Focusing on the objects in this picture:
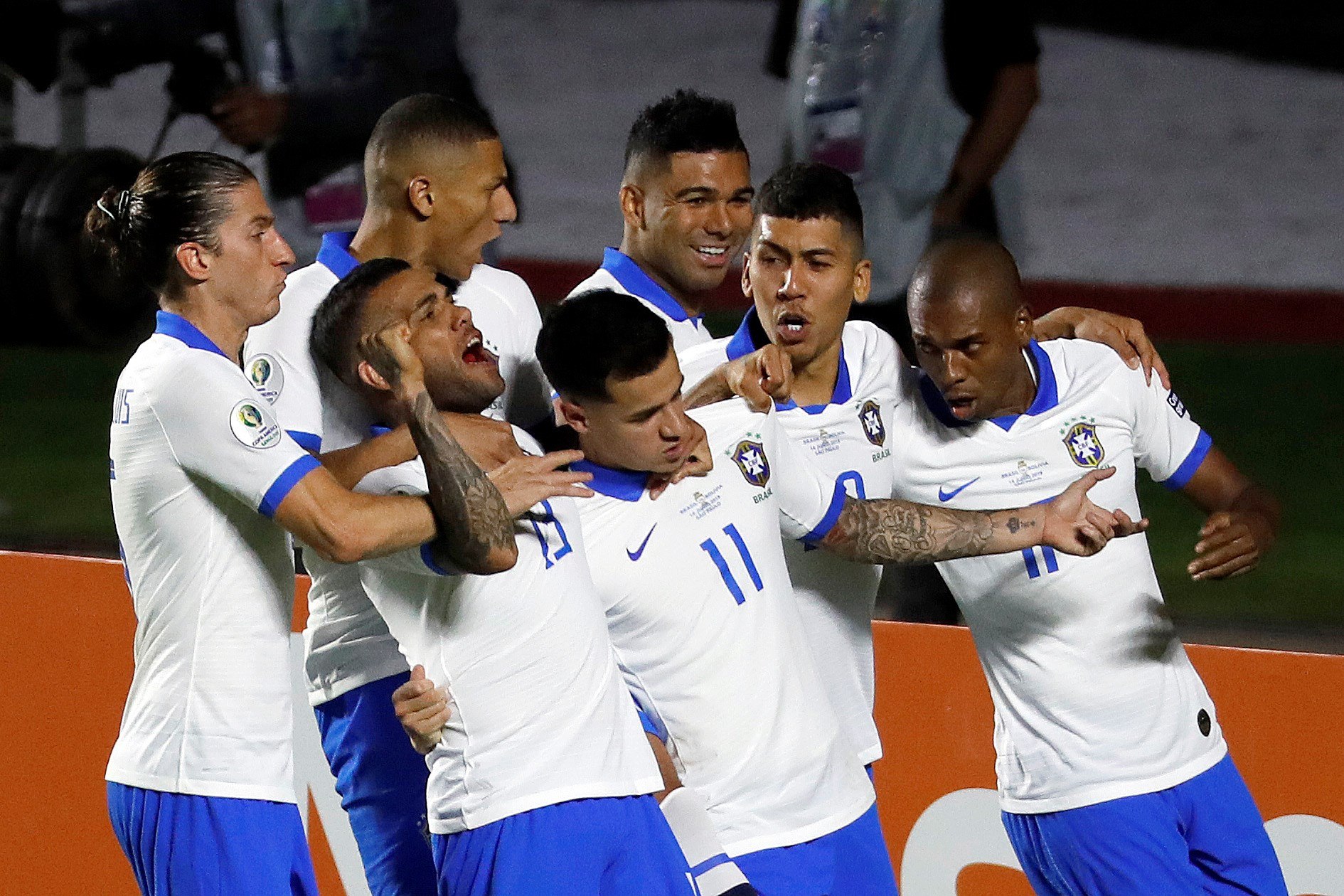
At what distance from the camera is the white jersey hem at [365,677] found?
3457mm

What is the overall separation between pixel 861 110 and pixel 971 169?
0.40m

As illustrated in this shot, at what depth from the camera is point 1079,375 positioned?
11.4 ft

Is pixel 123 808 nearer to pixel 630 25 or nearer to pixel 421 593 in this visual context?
pixel 421 593

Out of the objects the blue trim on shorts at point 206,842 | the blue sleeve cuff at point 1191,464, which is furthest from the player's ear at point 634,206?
the blue trim on shorts at point 206,842

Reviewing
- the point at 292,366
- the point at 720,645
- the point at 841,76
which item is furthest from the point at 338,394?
the point at 841,76

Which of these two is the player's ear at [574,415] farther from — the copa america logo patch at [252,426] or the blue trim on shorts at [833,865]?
the blue trim on shorts at [833,865]

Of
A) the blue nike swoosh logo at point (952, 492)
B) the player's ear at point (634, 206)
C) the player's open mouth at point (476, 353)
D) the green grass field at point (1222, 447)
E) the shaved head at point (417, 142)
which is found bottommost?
the green grass field at point (1222, 447)

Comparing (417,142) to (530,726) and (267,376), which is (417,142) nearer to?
(267,376)

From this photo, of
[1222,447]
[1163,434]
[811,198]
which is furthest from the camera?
[1222,447]

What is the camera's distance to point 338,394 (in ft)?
10.8

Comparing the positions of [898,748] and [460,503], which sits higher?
[460,503]

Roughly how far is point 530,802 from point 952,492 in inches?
41.7

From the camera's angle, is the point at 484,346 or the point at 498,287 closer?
the point at 484,346

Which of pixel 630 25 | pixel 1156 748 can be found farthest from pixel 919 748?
pixel 630 25
